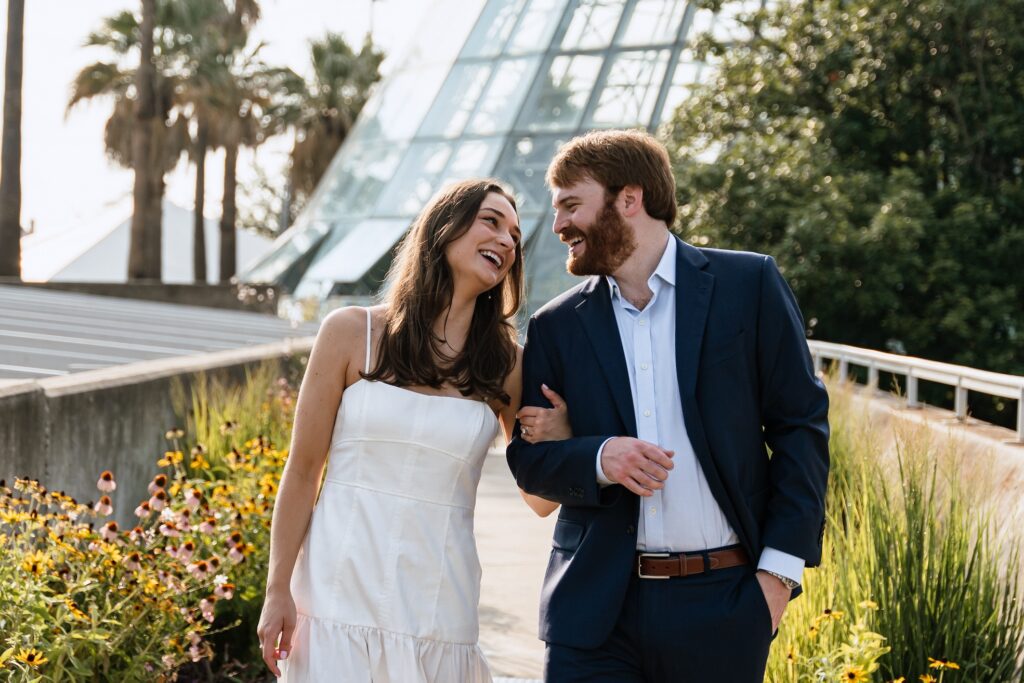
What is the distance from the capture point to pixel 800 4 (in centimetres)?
1275

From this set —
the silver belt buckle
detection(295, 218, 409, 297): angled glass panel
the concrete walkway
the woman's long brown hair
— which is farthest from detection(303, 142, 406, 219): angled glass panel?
the silver belt buckle

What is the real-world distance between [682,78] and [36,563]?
17908 millimetres

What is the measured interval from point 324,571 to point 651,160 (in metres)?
1.23

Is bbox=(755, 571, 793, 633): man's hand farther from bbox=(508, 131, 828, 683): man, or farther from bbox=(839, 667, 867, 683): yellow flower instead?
bbox=(839, 667, 867, 683): yellow flower

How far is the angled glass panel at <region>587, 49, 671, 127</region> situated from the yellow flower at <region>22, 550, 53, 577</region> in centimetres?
1671

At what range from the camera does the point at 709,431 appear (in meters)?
2.76

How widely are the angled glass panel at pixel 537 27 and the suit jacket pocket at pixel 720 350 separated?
19.9 m

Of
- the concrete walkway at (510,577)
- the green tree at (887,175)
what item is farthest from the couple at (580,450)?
the green tree at (887,175)

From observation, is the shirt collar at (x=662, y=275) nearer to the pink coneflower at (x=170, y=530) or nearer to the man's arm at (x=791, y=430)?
the man's arm at (x=791, y=430)

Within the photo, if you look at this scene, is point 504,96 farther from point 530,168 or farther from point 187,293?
point 187,293

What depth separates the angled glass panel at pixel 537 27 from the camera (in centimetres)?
2225

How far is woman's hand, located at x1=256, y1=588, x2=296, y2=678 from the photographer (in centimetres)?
291

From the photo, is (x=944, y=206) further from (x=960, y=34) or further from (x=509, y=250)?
(x=509, y=250)

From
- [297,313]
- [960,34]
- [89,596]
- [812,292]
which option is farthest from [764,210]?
[297,313]
